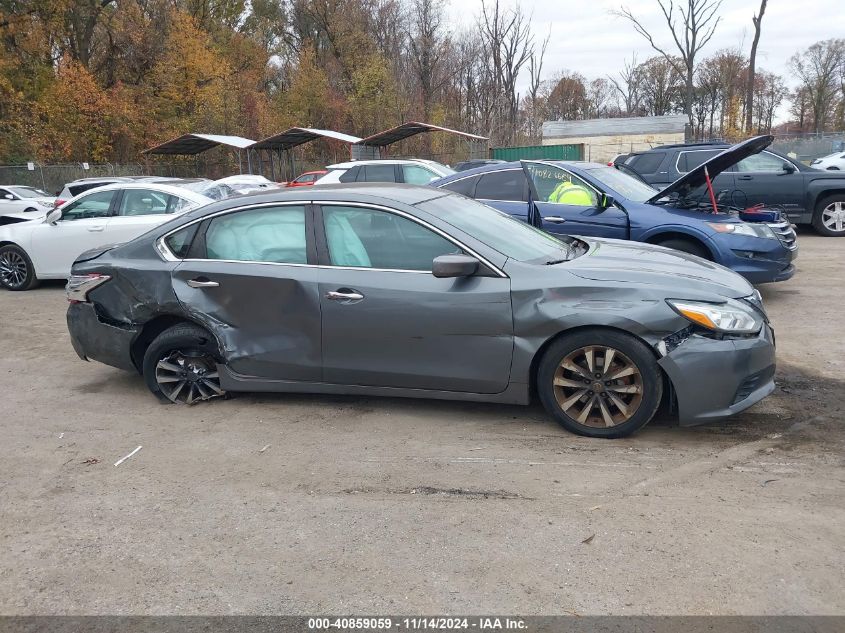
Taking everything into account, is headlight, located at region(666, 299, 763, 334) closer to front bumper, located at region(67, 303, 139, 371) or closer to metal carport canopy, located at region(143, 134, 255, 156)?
front bumper, located at region(67, 303, 139, 371)

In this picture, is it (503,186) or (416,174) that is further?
(416,174)

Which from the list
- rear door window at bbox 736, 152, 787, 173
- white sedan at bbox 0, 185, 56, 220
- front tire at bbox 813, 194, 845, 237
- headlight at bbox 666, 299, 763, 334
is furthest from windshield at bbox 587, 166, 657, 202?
white sedan at bbox 0, 185, 56, 220

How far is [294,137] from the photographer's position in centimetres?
2827

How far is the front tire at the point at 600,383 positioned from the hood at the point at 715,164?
161 inches

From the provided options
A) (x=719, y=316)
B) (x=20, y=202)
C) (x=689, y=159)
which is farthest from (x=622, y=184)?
(x=20, y=202)

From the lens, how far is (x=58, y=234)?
10.5 meters

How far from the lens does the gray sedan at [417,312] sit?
4.20 m

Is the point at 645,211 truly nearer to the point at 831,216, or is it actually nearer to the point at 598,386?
the point at 598,386

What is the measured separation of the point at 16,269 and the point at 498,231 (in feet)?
29.4

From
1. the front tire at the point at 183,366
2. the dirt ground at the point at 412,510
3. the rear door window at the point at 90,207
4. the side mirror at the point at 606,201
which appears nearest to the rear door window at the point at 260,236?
the front tire at the point at 183,366

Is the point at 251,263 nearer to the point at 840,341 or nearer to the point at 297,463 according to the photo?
the point at 297,463

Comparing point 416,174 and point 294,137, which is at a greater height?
point 294,137

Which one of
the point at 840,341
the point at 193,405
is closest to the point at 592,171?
the point at 840,341

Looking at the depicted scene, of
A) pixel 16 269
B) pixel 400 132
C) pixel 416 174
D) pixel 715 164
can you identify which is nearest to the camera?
pixel 715 164
